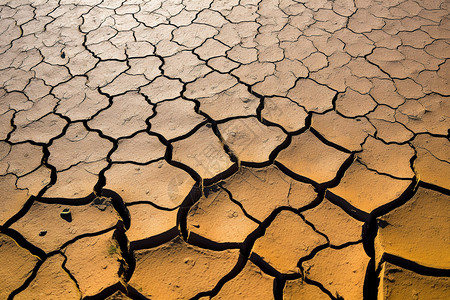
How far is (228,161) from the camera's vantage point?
1763 mm

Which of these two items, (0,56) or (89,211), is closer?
(89,211)

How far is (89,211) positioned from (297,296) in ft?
3.82

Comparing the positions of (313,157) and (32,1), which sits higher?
(32,1)

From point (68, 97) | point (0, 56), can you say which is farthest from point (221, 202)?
point (0, 56)

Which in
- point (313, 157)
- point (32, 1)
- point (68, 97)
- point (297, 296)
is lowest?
point (297, 296)

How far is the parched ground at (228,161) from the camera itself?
4.26 feet

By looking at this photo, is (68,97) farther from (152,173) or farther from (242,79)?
(242,79)

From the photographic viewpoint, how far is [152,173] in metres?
1.72

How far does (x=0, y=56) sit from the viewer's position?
2.82m

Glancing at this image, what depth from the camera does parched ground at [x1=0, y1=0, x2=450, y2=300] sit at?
1299 millimetres

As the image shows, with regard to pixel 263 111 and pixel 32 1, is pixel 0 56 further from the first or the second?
pixel 263 111

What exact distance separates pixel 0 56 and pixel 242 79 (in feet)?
8.29

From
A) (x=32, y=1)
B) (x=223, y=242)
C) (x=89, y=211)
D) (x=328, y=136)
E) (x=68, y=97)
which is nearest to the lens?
(x=223, y=242)

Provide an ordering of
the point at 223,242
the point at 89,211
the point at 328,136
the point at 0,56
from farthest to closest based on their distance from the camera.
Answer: the point at 0,56 < the point at 328,136 < the point at 89,211 < the point at 223,242
